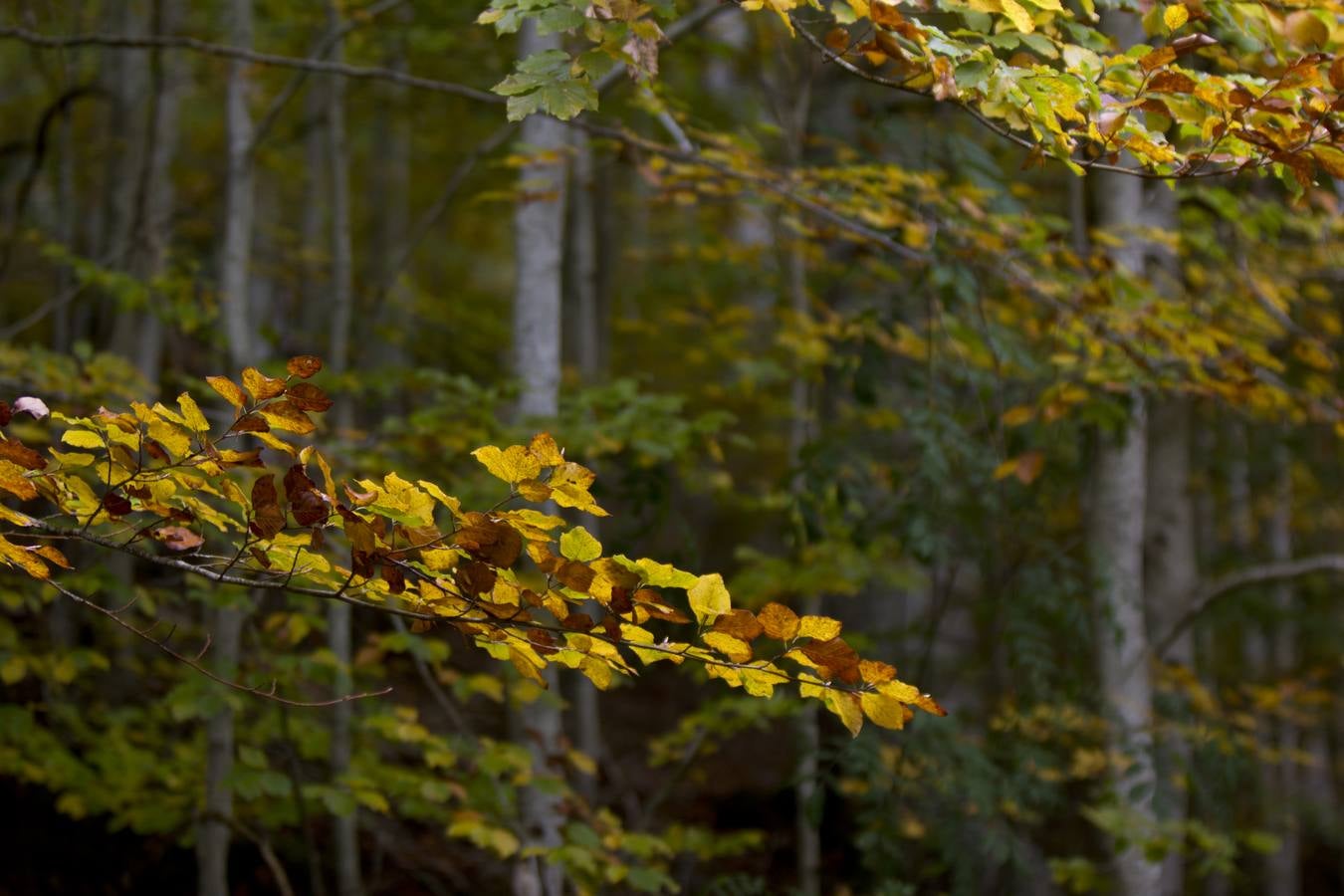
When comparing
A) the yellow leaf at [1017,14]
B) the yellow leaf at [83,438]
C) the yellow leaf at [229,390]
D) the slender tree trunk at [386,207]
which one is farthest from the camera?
the slender tree trunk at [386,207]

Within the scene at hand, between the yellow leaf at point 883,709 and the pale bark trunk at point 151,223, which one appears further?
the pale bark trunk at point 151,223

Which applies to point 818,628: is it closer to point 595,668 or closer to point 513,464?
point 595,668

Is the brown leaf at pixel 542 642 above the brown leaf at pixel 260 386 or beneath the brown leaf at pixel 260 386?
beneath

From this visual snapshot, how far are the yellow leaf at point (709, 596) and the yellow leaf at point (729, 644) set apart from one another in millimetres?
30

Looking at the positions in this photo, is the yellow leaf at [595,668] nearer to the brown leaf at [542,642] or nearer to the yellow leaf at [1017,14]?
the brown leaf at [542,642]

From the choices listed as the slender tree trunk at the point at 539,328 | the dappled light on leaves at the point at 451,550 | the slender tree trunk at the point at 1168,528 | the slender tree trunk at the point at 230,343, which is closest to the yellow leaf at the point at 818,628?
the dappled light on leaves at the point at 451,550

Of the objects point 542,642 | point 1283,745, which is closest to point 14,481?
point 542,642

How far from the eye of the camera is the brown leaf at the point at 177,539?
1.65 meters

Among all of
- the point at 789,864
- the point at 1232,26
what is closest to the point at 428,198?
the point at 789,864

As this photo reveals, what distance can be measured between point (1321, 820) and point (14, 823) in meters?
8.62

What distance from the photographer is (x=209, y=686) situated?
3.41 metres

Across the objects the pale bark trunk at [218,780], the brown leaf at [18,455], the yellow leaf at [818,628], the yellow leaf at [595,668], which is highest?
the brown leaf at [18,455]

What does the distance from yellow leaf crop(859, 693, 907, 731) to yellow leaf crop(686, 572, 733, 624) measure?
0.84 ft

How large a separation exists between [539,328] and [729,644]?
239 cm
